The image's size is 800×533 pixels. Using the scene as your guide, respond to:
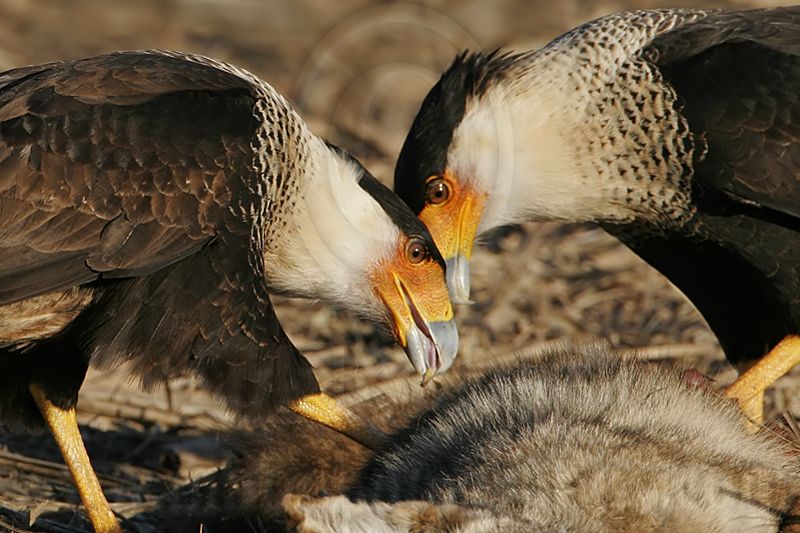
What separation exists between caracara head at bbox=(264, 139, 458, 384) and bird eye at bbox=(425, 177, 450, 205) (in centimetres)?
39

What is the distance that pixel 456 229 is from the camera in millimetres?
5207

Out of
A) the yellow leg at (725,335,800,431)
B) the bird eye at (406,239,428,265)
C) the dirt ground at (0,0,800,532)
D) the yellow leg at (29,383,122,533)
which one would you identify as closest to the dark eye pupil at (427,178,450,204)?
the bird eye at (406,239,428,265)

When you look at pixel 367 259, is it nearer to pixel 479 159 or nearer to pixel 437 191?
pixel 437 191

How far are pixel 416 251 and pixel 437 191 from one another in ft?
1.68

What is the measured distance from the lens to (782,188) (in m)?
4.63

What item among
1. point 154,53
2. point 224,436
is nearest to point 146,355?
point 224,436

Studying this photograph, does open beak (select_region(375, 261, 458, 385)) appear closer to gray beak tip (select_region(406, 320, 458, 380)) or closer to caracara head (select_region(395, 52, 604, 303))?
gray beak tip (select_region(406, 320, 458, 380))

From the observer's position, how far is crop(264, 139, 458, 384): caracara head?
462cm

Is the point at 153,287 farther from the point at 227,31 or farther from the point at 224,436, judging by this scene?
the point at 227,31

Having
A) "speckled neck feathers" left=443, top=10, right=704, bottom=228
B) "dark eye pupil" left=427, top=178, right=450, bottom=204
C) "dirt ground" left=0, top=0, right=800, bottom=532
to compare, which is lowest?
"dirt ground" left=0, top=0, right=800, bottom=532

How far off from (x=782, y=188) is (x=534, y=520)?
2.14 meters

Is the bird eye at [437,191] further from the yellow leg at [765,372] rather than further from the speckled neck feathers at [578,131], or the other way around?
the yellow leg at [765,372]

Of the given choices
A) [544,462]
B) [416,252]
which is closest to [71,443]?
[416,252]

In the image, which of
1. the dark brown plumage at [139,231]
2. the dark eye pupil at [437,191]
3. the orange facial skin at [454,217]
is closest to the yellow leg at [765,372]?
the orange facial skin at [454,217]
